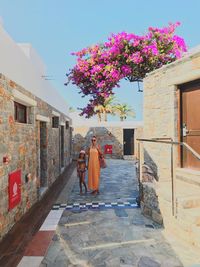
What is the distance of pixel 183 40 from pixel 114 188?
6.35 m

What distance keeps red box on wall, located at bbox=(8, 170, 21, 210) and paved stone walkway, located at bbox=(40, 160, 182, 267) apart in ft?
3.41

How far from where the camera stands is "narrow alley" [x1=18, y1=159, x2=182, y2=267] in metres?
3.57

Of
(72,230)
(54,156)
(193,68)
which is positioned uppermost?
(193,68)

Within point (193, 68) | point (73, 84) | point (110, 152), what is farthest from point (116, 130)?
point (193, 68)

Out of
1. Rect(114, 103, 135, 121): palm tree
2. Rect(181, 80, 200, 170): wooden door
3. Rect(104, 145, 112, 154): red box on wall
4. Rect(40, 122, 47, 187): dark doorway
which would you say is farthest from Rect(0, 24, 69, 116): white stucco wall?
Rect(114, 103, 135, 121): palm tree

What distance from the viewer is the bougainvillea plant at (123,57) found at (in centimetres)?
892

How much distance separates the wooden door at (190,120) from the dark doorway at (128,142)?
12.5 m

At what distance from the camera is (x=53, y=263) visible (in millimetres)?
3516

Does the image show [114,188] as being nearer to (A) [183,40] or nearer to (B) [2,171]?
(B) [2,171]

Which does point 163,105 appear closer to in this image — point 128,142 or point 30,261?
point 30,261

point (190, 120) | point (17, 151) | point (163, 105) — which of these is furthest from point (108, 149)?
point (17, 151)

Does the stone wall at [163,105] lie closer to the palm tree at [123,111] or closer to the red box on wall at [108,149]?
the red box on wall at [108,149]

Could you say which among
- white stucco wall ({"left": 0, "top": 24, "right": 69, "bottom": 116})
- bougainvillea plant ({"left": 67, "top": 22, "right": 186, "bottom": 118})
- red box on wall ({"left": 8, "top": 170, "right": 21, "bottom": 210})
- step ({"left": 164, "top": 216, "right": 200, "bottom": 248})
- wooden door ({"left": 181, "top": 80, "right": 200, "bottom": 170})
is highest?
bougainvillea plant ({"left": 67, "top": 22, "right": 186, "bottom": 118})

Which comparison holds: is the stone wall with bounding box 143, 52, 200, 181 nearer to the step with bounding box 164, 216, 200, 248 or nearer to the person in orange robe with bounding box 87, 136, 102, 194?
the person in orange robe with bounding box 87, 136, 102, 194
